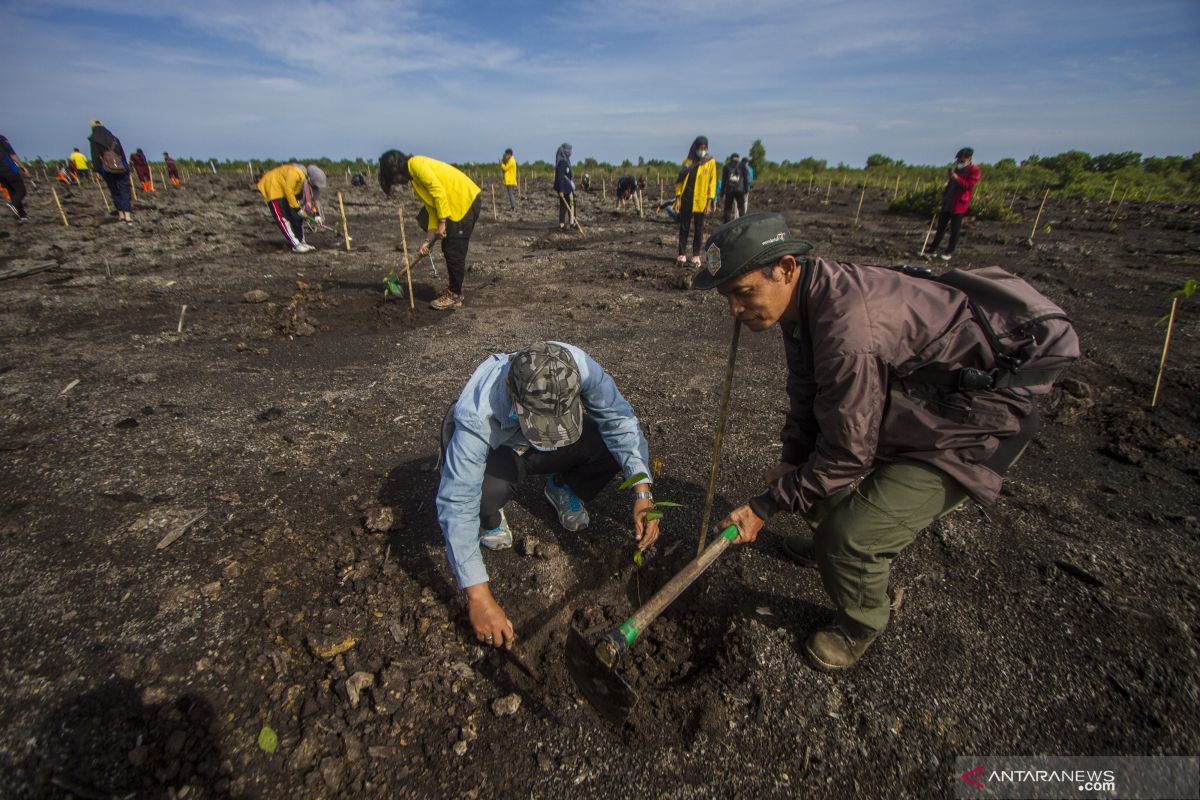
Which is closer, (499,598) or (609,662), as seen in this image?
(609,662)

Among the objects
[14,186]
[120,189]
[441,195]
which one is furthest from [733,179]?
[14,186]

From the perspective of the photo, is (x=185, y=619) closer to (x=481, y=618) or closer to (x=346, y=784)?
(x=346, y=784)

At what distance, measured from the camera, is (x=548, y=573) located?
2.55m

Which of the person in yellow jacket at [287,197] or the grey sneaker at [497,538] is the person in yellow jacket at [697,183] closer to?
the person in yellow jacket at [287,197]

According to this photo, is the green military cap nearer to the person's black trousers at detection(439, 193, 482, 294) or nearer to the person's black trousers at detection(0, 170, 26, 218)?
the person's black trousers at detection(439, 193, 482, 294)

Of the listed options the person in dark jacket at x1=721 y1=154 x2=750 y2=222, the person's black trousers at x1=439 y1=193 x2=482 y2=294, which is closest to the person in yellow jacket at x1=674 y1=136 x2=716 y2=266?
the person in dark jacket at x1=721 y1=154 x2=750 y2=222

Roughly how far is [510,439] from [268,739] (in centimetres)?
141

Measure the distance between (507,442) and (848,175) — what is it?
3444 cm

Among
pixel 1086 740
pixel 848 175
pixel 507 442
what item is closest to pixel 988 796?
pixel 1086 740

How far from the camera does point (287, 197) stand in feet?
29.1

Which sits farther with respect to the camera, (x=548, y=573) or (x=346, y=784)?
(x=548, y=573)

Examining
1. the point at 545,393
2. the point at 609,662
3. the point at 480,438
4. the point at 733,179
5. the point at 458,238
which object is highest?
the point at 733,179

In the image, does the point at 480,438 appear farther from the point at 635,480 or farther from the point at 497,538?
the point at 497,538

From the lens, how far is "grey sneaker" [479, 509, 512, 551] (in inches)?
105
